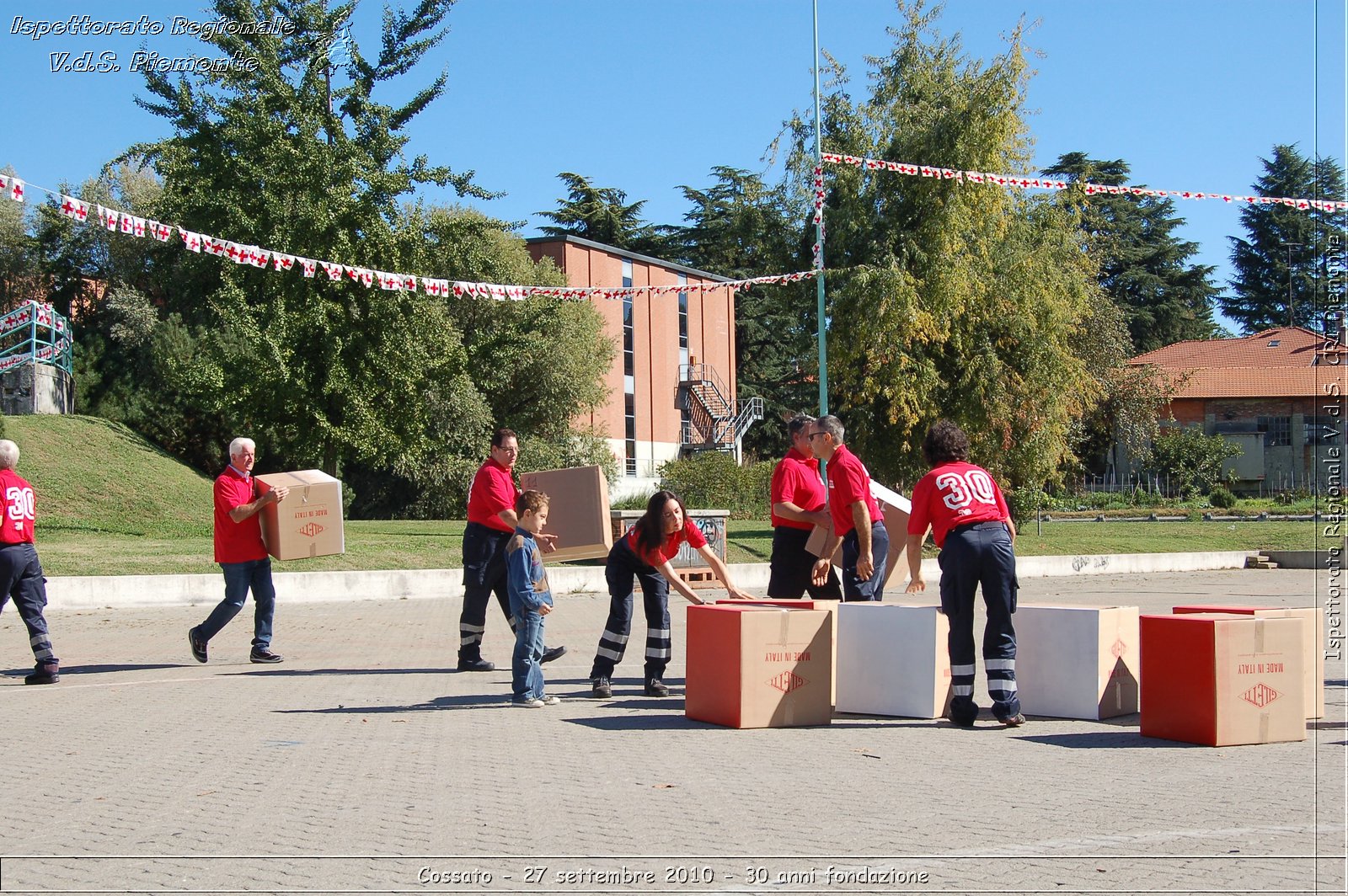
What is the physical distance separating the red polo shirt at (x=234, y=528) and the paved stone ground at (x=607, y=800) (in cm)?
146

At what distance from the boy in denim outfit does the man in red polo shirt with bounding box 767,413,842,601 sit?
1.89m

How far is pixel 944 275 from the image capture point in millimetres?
28562

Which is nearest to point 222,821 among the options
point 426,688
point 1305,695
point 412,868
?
point 412,868

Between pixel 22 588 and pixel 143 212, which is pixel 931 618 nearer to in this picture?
pixel 22 588

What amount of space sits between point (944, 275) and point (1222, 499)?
1003 inches

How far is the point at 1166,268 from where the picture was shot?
78312mm

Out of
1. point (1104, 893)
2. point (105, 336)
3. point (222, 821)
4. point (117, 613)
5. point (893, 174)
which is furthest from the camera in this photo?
point (105, 336)

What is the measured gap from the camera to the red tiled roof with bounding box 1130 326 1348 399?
63.2 m

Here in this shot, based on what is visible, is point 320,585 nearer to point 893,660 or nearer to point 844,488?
point 844,488

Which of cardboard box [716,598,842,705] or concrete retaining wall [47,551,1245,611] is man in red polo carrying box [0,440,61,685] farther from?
concrete retaining wall [47,551,1245,611]

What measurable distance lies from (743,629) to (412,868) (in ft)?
11.0

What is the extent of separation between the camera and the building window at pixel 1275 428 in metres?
63.5

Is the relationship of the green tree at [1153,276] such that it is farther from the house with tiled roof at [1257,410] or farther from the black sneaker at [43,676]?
the black sneaker at [43,676]

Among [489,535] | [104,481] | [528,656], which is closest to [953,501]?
[528,656]
